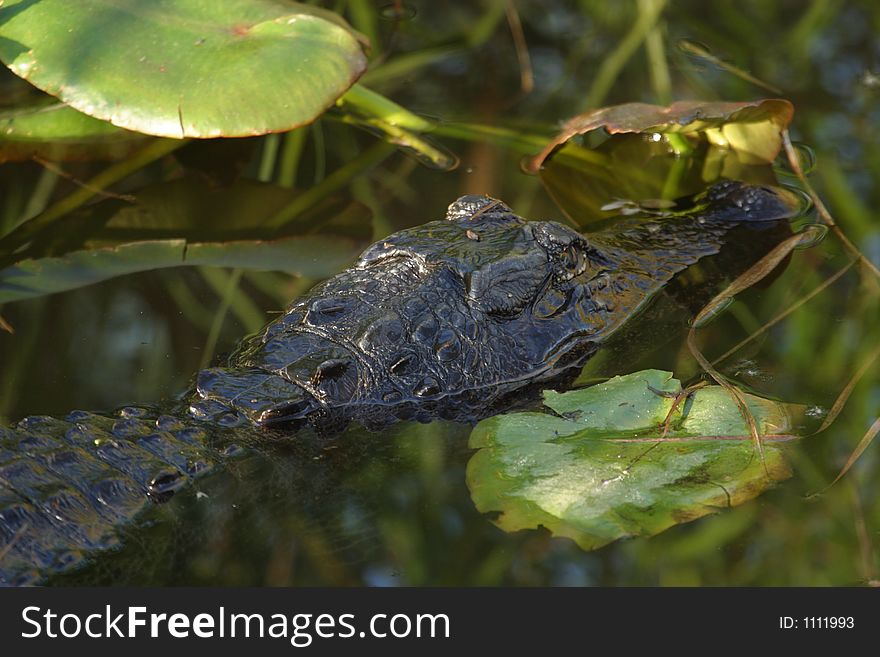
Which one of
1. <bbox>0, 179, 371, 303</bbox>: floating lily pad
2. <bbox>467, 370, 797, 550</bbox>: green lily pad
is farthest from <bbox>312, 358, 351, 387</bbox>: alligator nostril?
<bbox>0, 179, 371, 303</bbox>: floating lily pad

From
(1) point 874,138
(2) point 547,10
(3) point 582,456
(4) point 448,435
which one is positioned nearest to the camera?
(3) point 582,456

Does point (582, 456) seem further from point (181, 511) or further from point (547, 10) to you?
point (547, 10)

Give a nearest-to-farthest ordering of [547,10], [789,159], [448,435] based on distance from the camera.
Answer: [448,435]
[789,159]
[547,10]

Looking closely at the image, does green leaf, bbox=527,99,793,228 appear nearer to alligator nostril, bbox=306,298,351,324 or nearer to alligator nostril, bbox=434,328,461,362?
alligator nostril, bbox=434,328,461,362

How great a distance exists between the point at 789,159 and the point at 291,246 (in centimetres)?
219

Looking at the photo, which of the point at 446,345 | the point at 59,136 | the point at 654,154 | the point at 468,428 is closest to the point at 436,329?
the point at 446,345

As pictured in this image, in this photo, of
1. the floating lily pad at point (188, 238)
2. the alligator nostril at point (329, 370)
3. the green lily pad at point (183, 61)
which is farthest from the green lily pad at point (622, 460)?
the green lily pad at point (183, 61)

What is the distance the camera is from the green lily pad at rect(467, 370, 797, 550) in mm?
2971

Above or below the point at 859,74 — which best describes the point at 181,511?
above

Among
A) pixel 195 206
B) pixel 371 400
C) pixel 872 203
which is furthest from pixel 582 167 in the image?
pixel 371 400

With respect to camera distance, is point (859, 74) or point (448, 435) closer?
point (448, 435)

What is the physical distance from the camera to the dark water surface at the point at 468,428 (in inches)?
113

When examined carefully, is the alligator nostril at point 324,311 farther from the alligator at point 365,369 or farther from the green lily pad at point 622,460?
the green lily pad at point 622,460

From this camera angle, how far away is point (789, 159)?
16.2ft
